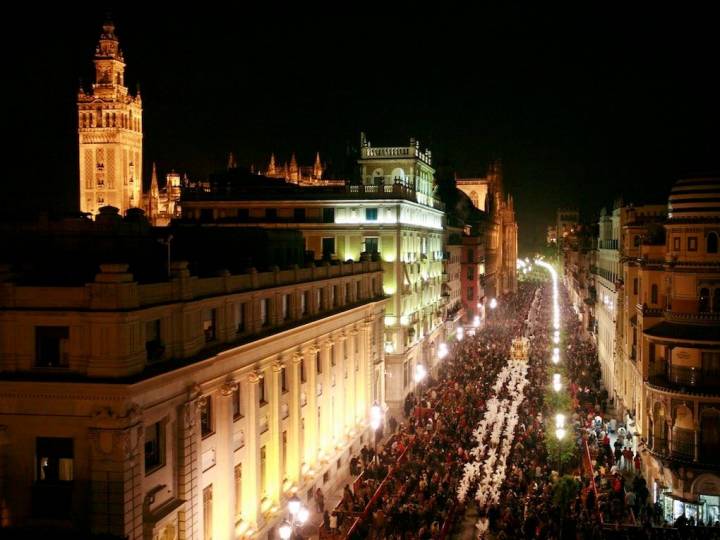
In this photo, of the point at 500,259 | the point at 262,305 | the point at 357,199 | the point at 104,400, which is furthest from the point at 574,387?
the point at 500,259

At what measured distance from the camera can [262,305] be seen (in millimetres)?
29844

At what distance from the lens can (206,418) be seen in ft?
80.6

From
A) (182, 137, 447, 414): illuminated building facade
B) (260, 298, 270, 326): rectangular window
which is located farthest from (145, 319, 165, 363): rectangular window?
(182, 137, 447, 414): illuminated building facade

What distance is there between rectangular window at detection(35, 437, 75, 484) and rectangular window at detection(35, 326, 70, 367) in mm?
1784

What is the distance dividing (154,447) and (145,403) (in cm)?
174

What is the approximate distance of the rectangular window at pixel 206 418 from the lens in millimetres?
24203

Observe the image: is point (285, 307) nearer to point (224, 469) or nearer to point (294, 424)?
point (294, 424)

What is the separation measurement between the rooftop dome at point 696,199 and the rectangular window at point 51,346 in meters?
25.5

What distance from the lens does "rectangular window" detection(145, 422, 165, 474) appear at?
68.4 feet

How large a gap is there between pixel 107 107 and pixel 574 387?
113452 mm

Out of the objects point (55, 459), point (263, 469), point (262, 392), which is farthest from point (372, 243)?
point (55, 459)

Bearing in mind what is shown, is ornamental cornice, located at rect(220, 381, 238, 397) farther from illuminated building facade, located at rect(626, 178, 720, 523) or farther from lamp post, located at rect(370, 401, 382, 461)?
illuminated building facade, located at rect(626, 178, 720, 523)

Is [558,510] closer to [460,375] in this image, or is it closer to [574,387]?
[574,387]

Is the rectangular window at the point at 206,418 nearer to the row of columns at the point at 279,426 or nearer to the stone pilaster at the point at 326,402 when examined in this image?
the row of columns at the point at 279,426
